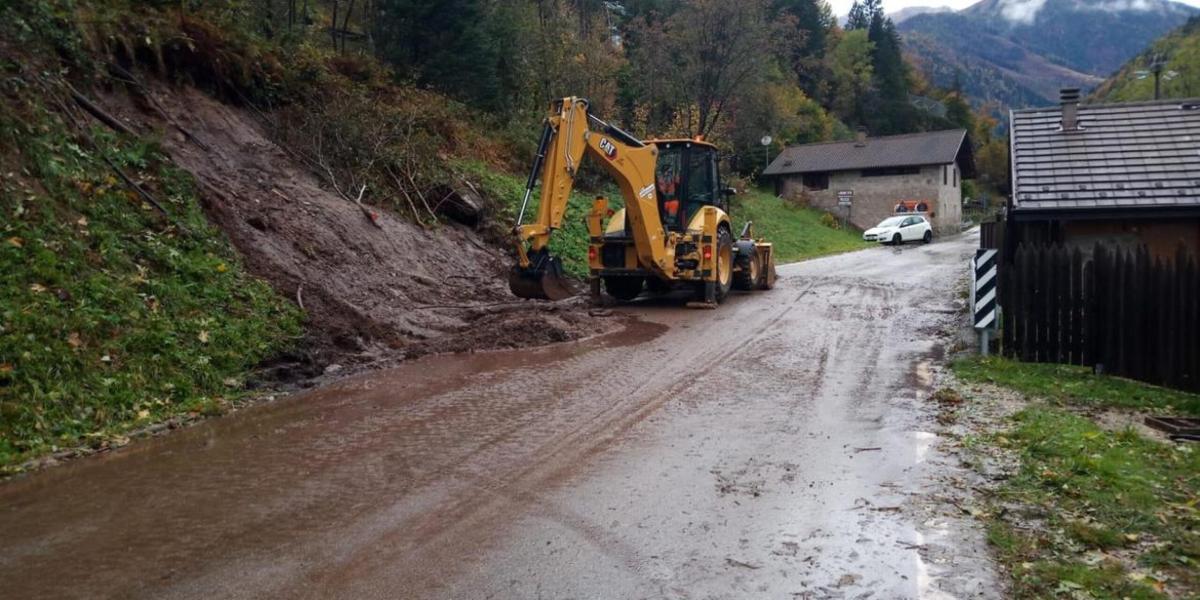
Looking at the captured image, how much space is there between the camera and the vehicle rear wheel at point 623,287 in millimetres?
18500

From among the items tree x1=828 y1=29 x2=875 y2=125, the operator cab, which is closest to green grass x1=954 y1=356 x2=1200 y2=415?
the operator cab

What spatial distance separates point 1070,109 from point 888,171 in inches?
1616

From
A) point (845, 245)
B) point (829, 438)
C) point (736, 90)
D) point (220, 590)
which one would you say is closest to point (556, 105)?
point (829, 438)

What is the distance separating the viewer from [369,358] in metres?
11.6

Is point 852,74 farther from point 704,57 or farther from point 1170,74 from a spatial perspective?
point 704,57

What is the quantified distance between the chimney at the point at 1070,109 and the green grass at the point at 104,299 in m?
13.4

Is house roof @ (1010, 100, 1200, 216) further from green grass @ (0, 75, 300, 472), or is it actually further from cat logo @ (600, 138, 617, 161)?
green grass @ (0, 75, 300, 472)

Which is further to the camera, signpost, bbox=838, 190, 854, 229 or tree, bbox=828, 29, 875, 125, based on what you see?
tree, bbox=828, 29, 875, 125

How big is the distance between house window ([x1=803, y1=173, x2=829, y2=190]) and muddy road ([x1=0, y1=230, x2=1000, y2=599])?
48.9 m

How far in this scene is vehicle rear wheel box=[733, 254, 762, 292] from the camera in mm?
20094

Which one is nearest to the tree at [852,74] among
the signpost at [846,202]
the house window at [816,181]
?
the house window at [816,181]

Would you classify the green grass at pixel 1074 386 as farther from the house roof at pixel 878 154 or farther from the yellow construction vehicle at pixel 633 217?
the house roof at pixel 878 154

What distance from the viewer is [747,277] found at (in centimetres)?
2012

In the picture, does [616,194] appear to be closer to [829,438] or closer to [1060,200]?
[1060,200]
